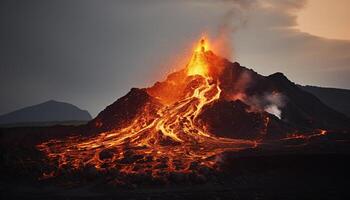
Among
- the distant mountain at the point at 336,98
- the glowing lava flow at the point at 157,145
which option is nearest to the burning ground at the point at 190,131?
the glowing lava flow at the point at 157,145

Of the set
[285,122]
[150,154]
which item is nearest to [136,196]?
[150,154]

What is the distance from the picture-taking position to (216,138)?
80.3 m

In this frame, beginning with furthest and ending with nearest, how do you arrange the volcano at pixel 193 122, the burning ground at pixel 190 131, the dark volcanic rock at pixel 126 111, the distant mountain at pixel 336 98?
the distant mountain at pixel 336 98 < the dark volcanic rock at pixel 126 111 < the volcano at pixel 193 122 < the burning ground at pixel 190 131

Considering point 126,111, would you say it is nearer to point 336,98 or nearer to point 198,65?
point 198,65

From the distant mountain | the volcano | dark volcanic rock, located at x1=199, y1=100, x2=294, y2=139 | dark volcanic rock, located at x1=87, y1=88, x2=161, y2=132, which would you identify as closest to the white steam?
the volcano

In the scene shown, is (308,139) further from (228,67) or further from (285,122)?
(228,67)

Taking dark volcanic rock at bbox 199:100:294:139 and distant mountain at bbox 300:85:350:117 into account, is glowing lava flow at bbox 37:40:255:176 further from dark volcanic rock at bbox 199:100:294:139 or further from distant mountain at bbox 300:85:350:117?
distant mountain at bbox 300:85:350:117

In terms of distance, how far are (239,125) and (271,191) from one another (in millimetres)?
38029

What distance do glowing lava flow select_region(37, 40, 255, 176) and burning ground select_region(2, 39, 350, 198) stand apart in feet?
0.48

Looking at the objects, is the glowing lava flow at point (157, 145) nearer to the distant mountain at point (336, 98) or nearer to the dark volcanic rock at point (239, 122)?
the dark volcanic rock at point (239, 122)

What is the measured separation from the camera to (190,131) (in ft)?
270

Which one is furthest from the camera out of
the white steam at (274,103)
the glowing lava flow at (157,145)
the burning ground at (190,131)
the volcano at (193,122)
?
the white steam at (274,103)

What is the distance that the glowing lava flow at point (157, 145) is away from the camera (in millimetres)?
60812

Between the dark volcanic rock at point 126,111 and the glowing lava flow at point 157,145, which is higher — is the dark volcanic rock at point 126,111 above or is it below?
above
